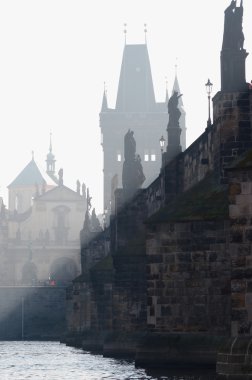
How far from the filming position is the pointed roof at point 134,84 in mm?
189125

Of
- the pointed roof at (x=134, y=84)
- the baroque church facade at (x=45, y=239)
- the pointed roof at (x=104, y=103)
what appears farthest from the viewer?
the pointed roof at (x=104, y=103)

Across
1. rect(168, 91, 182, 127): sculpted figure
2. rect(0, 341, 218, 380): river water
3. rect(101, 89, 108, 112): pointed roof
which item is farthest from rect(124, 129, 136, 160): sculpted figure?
rect(101, 89, 108, 112): pointed roof

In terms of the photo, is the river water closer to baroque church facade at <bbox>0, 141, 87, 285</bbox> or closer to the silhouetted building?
the silhouetted building

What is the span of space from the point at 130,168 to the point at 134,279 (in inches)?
632

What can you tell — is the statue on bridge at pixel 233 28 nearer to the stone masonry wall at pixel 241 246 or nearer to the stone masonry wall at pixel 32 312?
the stone masonry wall at pixel 241 246

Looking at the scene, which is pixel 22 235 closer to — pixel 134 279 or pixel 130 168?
pixel 130 168

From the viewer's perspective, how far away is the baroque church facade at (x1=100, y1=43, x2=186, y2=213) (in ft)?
610

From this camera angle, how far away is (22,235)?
161250mm

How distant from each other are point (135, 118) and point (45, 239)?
3759 centimetres

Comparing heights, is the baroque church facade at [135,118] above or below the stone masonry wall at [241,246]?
above

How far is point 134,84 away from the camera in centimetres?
18988

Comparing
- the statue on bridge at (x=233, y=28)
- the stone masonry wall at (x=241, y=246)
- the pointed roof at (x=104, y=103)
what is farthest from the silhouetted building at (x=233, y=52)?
the pointed roof at (x=104, y=103)

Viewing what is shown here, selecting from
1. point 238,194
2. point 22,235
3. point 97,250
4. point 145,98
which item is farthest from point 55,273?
point 238,194

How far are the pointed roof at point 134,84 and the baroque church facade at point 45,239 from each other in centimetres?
2749
